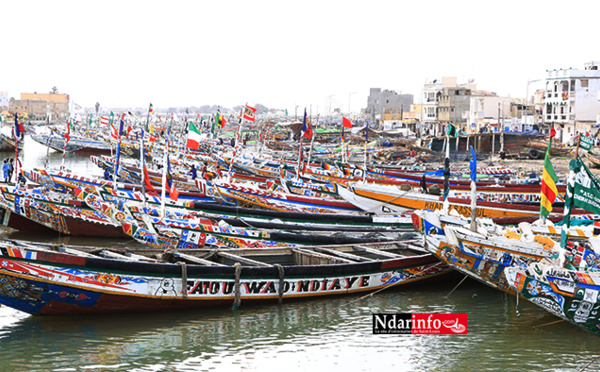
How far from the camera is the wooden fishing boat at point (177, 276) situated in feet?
41.5

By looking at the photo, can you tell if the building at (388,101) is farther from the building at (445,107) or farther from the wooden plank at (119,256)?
the wooden plank at (119,256)

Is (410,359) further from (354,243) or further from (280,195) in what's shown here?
(280,195)

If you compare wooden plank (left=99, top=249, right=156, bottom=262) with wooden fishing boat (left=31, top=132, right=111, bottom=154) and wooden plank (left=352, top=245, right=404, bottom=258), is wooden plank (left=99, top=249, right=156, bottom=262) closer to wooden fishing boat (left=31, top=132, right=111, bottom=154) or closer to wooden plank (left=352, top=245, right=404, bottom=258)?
wooden plank (left=352, top=245, right=404, bottom=258)

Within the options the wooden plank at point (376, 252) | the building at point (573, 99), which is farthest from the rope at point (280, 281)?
the building at point (573, 99)

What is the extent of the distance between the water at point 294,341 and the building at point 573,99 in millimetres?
47855

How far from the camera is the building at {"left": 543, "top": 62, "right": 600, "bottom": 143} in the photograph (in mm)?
59344

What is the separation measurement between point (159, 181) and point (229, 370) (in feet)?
69.2

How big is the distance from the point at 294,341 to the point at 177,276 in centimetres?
266

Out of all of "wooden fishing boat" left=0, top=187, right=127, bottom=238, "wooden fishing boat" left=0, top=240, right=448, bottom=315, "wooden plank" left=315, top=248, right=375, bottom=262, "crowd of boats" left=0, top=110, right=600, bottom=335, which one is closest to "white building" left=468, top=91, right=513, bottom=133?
"crowd of boats" left=0, top=110, right=600, bottom=335

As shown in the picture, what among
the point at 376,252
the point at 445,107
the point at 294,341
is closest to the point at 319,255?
the point at 376,252

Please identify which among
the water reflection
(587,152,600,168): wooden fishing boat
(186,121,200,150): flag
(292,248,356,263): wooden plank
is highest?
(186,121,200,150): flag

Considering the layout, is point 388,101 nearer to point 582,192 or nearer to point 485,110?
point 485,110

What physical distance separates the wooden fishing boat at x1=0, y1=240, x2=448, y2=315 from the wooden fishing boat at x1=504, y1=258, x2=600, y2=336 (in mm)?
3740

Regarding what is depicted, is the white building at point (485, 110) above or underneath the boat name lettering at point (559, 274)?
above
